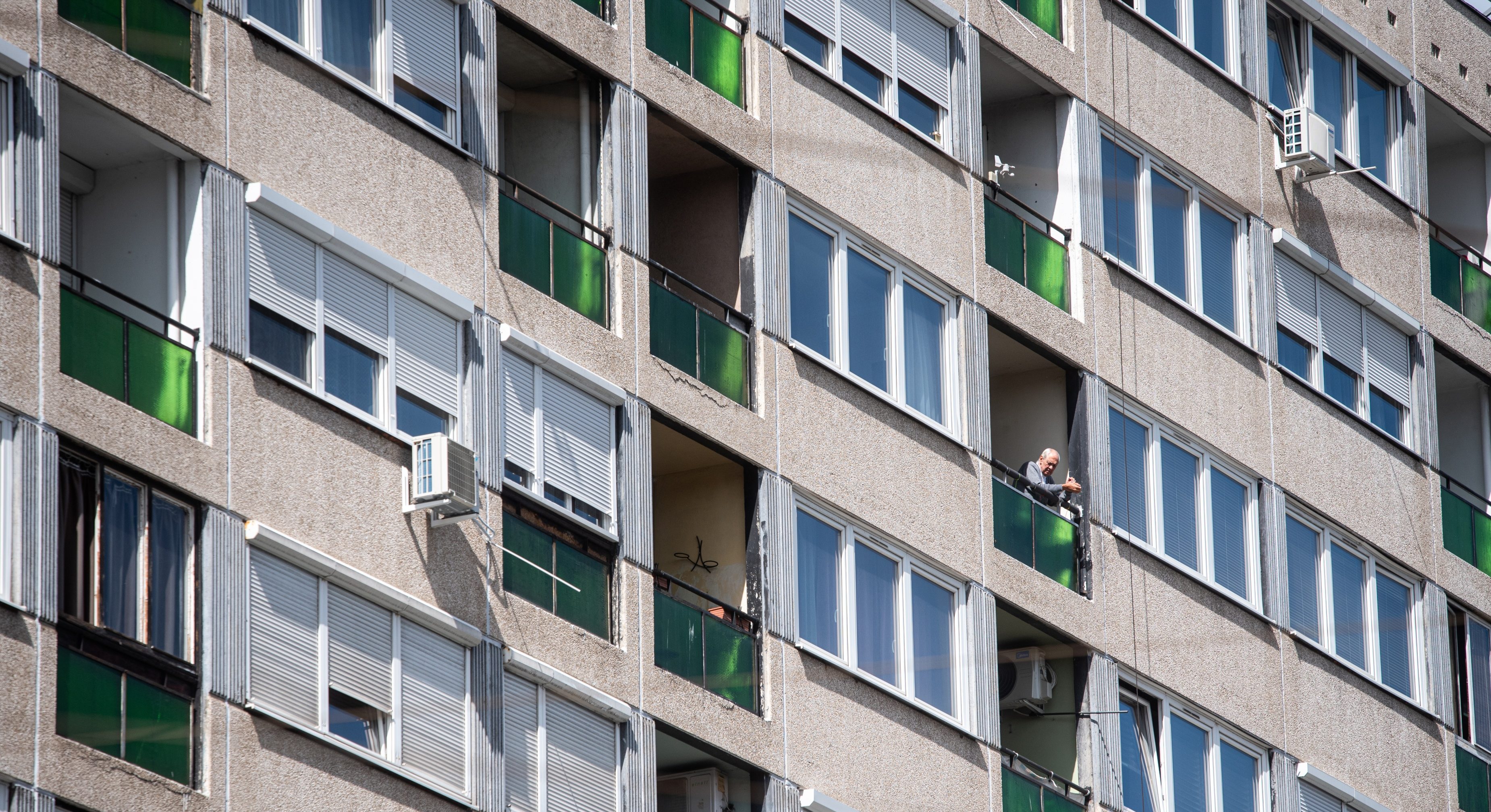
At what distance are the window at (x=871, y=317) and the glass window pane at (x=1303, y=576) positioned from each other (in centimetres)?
601

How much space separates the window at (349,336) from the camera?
25.3 metres

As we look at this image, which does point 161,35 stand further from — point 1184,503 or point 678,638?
point 1184,503

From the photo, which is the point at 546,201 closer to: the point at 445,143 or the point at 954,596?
the point at 445,143

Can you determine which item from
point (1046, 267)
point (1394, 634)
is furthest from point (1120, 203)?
point (1394, 634)

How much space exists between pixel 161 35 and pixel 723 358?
692 cm

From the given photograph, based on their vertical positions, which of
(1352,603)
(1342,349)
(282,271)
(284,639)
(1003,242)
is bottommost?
(284,639)

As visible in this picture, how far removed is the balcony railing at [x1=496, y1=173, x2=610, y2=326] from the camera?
27.9 meters

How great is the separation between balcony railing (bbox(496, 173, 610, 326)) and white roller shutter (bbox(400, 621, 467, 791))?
3.46 meters

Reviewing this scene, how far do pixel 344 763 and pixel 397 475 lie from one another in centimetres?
243

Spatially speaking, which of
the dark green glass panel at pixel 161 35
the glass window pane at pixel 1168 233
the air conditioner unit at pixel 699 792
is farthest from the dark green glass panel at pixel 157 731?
the glass window pane at pixel 1168 233

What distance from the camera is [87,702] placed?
22.9 meters

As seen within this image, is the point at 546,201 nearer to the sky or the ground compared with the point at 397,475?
nearer to the sky

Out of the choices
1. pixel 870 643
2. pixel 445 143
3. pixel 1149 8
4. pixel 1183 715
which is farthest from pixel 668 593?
pixel 1149 8

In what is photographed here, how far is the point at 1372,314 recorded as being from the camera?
3956cm
